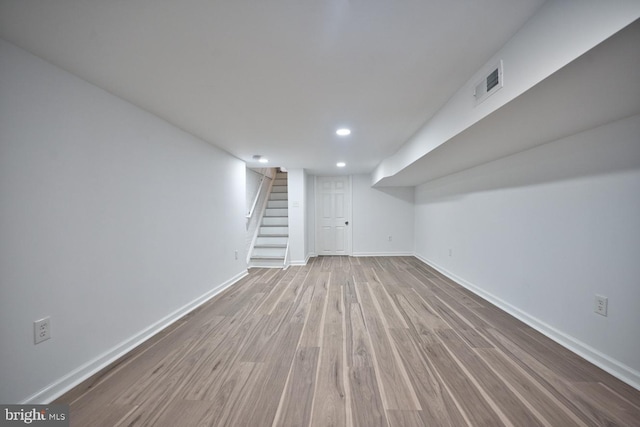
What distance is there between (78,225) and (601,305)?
382 centimetres

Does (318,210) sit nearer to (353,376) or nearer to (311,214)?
(311,214)

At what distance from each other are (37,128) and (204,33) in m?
1.21

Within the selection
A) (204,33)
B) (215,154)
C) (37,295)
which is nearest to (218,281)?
(215,154)

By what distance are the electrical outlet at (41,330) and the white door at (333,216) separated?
5069 mm

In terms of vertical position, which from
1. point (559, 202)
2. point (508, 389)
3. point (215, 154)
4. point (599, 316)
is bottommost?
point (508, 389)

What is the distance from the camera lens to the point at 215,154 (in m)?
3.31

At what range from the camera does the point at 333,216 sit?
619 cm

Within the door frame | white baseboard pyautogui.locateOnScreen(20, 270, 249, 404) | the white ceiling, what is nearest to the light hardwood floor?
white baseboard pyautogui.locateOnScreen(20, 270, 249, 404)

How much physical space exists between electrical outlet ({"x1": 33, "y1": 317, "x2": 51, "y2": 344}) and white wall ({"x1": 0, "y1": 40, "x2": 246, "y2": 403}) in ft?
0.08

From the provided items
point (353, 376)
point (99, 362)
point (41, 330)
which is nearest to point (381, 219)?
point (353, 376)

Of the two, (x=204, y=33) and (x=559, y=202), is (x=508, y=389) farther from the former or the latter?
(x=204, y=33)

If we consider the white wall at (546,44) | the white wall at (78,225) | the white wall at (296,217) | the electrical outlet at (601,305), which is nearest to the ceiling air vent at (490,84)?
the white wall at (546,44)

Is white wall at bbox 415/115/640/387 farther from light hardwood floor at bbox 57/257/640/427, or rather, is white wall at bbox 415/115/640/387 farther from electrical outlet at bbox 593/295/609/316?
light hardwood floor at bbox 57/257/640/427

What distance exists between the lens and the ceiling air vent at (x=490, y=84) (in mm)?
1349
